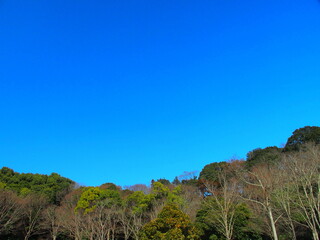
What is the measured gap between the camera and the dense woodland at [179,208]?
16.6m

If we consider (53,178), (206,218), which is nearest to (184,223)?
(206,218)

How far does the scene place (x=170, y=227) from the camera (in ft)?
54.0

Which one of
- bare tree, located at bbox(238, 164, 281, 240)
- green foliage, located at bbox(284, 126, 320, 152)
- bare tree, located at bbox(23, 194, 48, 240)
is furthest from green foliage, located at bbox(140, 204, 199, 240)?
green foliage, located at bbox(284, 126, 320, 152)

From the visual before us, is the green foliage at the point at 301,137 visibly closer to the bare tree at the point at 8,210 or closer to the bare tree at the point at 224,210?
the bare tree at the point at 224,210

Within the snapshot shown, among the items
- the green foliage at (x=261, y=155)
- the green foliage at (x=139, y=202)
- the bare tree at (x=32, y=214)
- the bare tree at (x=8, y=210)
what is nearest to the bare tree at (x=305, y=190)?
the green foliage at (x=139, y=202)

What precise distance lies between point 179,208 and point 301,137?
23.1 metres

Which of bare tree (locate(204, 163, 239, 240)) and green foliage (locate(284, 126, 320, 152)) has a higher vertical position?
green foliage (locate(284, 126, 320, 152))

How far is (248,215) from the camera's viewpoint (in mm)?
21703

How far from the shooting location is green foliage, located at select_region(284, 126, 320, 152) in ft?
113

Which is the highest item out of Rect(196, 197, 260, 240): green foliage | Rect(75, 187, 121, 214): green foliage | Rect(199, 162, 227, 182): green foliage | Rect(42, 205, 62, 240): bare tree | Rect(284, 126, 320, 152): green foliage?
Rect(284, 126, 320, 152): green foliage

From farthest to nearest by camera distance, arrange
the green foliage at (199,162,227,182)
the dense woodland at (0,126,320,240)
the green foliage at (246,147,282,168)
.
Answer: the green foliage at (199,162,227,182) < the green foliage at (246,147,282,168) < the dense woodland at (0,126,320,240)

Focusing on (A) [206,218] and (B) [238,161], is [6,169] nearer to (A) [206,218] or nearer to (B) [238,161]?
(A) [206,218]

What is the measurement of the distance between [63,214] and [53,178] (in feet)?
32.4

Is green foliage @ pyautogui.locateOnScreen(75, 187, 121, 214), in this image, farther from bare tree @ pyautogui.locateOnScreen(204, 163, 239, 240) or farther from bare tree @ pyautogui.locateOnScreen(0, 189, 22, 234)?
bare tree @ pyautogui.locateOnScreen(204, 163, 239, 240)
